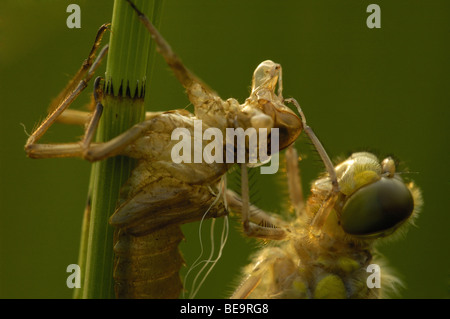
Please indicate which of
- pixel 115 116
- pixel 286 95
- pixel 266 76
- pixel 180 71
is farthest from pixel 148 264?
pixel 286 95

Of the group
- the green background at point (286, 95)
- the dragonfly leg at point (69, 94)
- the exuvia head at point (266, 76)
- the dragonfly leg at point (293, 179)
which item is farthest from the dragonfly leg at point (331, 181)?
the green background at point (286, 95)

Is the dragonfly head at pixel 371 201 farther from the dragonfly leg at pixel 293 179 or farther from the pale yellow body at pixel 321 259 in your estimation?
the dragonfly leg at pixel 293 179

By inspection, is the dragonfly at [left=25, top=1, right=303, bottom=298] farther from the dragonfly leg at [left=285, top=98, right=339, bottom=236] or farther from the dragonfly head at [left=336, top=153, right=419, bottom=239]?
the dragonfly head at [left=336, top=153, right=419, bottom=239]

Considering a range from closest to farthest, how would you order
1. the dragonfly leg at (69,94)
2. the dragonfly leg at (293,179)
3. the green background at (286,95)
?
the dragonfly leg at (69,94) < the dragonfly leg at (293,179) < the green background at (286,95)

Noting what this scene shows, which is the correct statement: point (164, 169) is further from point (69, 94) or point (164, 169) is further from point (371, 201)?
point (371, 201)

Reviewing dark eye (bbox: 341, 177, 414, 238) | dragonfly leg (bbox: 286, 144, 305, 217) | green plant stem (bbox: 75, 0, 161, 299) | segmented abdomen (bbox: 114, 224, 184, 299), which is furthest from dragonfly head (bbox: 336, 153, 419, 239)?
green plant stem (bbox: 75, 0, 161, 299)

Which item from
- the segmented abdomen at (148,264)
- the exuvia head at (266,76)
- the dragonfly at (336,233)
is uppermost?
the exuvia head at (266,76)
